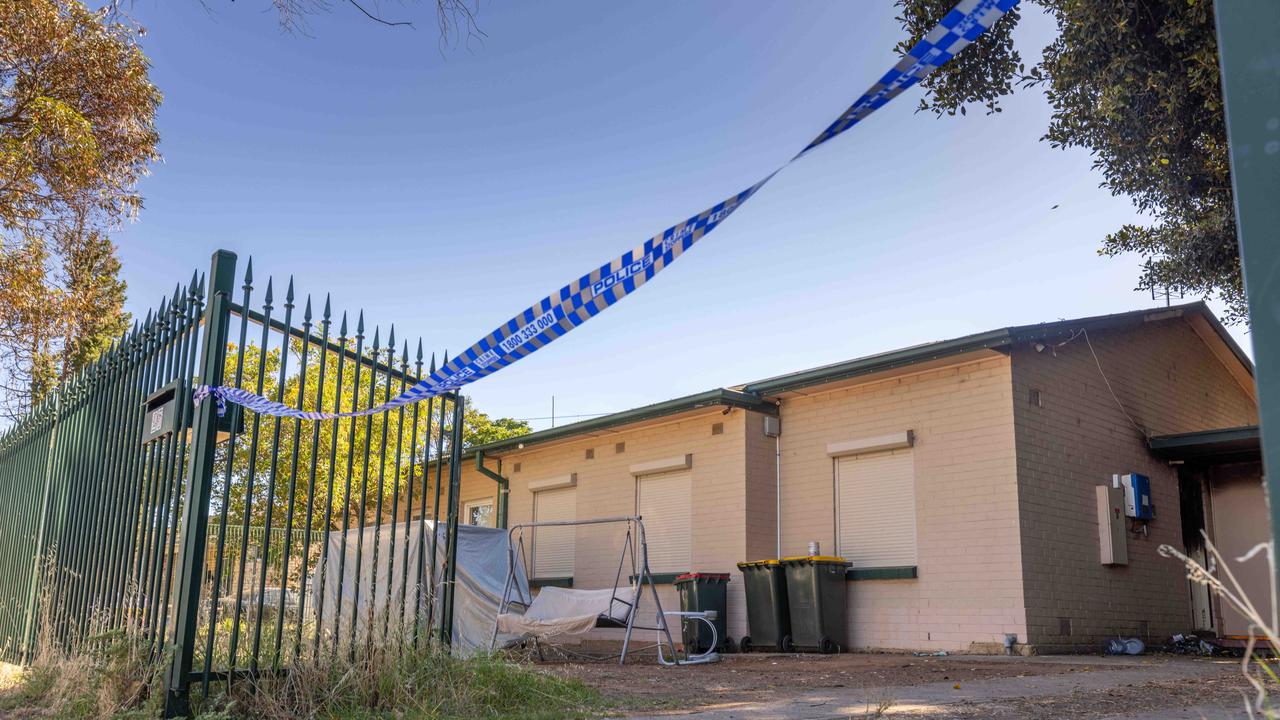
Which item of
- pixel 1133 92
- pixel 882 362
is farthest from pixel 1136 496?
pixel 1133 92

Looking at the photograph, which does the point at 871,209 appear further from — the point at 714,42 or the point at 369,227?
the point at 369,227

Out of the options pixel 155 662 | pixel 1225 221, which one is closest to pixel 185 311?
→ pixel 155 662

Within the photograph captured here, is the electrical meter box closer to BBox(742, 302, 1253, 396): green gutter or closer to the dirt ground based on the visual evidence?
BBox(742, 302, 1253, 396): green gutter

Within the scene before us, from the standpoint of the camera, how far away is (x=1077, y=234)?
38.7 feet

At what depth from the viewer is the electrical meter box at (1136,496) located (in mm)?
12453

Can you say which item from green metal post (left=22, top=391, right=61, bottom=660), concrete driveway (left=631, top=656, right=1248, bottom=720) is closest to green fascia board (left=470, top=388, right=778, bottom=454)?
concrete driveway (left=631, top=656, right=1248, bottom=720)

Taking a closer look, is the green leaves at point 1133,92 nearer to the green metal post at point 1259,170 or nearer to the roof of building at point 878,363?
the roof of building at point 878,363

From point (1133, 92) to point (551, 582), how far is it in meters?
11.7

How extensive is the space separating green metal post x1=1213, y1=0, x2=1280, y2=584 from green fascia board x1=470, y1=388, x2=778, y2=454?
1105 cm

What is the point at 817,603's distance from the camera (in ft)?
Answer: 38.1

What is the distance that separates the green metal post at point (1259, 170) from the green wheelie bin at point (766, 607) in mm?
10430

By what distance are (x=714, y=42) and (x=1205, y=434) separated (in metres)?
8.04

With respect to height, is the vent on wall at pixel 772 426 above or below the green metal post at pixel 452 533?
above

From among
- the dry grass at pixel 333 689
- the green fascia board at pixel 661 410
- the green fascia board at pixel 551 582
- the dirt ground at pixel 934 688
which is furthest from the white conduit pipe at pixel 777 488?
the dry grass at pixel 333 689
